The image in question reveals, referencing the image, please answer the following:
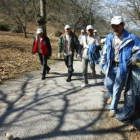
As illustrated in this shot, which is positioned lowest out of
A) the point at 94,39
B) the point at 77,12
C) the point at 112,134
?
the point at 112,134

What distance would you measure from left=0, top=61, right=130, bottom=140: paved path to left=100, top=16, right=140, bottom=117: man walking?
0.64 metres

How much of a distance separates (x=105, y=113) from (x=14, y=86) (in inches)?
125

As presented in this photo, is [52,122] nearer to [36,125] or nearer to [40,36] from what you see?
[36,125]

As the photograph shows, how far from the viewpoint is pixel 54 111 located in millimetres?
4879

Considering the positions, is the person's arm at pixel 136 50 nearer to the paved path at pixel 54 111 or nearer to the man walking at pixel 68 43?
the paved path at pixel 54 111

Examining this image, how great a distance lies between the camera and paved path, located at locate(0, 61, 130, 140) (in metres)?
3.93

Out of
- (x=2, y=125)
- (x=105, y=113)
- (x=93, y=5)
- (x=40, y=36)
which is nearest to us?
(x=2, y=125)

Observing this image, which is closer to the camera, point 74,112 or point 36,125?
point 36,125

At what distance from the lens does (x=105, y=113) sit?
15.8 ft

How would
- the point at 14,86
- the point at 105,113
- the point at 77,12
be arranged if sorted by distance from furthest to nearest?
the point at 77,12, the point at 14,86, the point at 105,113

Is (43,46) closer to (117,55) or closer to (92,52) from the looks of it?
(92,52)

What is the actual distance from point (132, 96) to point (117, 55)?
0.78m

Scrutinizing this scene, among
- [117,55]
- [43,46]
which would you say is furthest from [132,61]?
[43,46]

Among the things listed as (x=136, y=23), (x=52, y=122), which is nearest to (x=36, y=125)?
(x=52, y=122)
